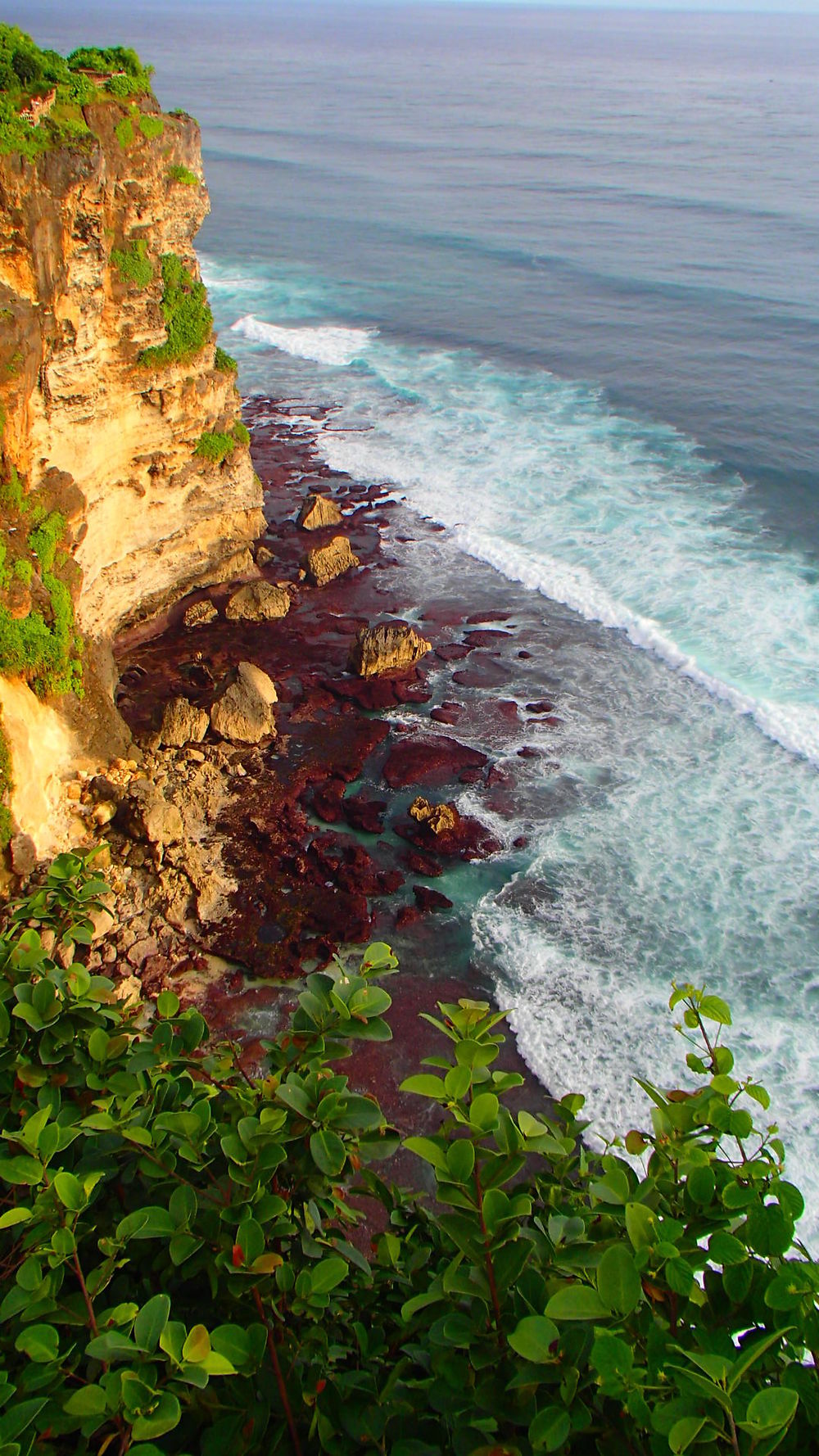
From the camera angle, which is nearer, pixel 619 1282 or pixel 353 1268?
A: pixel 619 1282

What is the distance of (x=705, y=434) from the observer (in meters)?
35.7

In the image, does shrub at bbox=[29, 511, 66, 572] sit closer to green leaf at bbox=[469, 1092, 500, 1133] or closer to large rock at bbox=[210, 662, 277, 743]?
large rock at bbox=[210, 662, 277, 743]

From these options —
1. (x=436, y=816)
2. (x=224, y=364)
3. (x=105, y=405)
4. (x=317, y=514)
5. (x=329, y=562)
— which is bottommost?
(x=436, y=816)

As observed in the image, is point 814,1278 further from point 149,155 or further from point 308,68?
point 308,68

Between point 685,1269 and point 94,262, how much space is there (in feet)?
63.8

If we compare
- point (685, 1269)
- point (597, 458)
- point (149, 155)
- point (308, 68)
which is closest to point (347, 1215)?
point (685, 1269)

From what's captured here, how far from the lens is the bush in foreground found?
257 centimetres

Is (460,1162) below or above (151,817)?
above

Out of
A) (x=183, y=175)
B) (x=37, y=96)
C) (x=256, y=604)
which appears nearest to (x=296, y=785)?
(x=256, y=604)

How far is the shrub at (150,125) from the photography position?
62.6ft

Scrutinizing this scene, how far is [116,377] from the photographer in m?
19.9

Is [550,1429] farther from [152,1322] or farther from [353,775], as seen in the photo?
[353,775]

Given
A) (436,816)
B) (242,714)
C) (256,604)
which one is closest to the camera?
(436,816)

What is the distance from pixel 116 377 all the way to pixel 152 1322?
2025 centimetres
